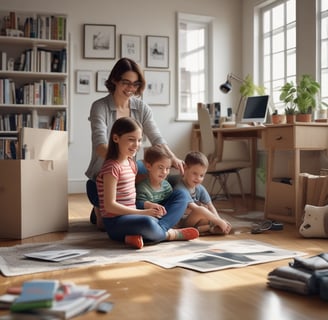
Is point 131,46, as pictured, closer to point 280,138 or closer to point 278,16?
point 278,16

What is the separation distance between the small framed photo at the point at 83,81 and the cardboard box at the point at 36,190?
247 cm

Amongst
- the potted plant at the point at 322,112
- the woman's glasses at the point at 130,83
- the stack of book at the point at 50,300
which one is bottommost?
the stack of book at the point at 50,300

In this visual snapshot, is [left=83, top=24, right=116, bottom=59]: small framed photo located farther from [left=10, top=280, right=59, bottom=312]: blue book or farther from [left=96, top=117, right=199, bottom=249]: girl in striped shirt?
[left=10, top=280, right=59, bottom=312]: blue book

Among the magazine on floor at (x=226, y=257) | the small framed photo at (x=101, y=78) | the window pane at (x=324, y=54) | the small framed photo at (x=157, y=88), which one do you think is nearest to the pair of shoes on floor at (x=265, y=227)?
the magazine on floor at (x=226, y=257)

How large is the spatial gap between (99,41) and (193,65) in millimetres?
1167

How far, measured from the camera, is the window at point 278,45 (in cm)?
500

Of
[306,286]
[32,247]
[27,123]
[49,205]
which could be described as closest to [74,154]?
[27,123]

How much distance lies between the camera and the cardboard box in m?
2.83

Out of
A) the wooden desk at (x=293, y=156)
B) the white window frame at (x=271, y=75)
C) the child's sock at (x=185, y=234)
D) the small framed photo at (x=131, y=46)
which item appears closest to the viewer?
the child's sock at (x=185, y=234)

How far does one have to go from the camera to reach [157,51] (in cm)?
577

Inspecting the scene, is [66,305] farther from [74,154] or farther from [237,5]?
[237,5]

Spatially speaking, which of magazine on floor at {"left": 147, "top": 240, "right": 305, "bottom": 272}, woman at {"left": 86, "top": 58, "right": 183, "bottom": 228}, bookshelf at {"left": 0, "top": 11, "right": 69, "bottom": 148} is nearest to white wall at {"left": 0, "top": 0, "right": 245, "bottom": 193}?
bookshelf at {"left": 0, "top": 11, "right": 69, "bottom": 148}

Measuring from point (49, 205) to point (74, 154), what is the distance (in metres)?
2.60

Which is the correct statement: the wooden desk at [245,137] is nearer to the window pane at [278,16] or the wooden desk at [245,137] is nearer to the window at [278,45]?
the window at [278,45]
